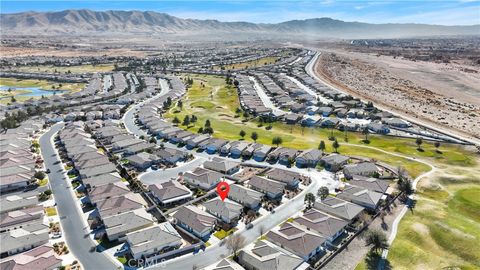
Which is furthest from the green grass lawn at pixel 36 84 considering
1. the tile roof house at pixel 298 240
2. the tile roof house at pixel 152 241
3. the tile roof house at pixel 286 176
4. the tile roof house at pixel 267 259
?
the tile roof house at pixel 267 259

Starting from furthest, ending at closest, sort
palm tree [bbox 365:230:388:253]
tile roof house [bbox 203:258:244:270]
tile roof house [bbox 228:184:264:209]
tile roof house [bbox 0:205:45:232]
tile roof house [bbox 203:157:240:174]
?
tile roof house [bbox 203:157:240:174] < tile roof house [bbox 228:184:264:209] < tile roof house [bbox 0:205:45:232] < palm tree [bbox 365:230:388:253] < tile roof house [bbox 203:258:244:270]

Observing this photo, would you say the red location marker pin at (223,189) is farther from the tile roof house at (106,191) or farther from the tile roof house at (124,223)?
the tile roof house at (106,191)

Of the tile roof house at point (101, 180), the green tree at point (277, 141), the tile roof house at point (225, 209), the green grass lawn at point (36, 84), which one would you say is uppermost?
the green grass lawn at point (36, 84)

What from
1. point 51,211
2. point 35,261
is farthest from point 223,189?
point 35,261

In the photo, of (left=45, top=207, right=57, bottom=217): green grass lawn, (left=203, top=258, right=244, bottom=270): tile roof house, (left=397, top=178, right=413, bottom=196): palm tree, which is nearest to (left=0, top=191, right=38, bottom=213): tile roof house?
(left=45, top=207, right=57, bottom=217): green grass lawn

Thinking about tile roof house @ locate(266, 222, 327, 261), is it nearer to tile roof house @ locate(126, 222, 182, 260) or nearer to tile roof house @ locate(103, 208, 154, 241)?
tile roof house @ locate(126, 222, 182, 260)

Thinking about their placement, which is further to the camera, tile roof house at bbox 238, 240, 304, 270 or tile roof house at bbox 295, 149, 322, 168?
tile roof house at bbox 295, 149, 322, 168
